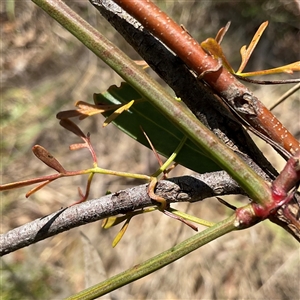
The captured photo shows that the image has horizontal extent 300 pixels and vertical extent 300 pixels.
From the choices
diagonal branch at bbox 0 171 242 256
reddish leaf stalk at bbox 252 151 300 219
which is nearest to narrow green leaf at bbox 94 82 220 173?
diagonal branch at bbox 0 171 242 256

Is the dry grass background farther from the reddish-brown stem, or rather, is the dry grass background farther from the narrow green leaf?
the reddish-brown stem

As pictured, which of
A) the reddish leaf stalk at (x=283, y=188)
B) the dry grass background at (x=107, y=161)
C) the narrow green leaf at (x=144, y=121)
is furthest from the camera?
the dry grass background at (x=107, y=161)

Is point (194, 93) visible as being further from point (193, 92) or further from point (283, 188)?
point (283, 188)

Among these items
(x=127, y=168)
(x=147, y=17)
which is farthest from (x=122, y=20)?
(x=127, y=168)

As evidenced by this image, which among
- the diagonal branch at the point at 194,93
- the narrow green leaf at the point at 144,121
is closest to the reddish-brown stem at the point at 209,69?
the diagonal branch at the point at 194,93

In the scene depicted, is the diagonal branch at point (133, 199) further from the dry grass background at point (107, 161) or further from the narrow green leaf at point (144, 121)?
the dry grass background at point (107, 161)

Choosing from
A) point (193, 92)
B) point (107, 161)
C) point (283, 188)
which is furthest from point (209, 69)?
point (107, 161)
